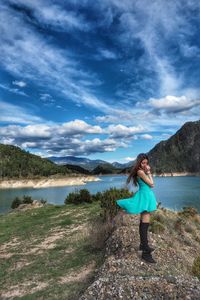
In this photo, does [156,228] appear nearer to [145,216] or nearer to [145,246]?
[145,246]

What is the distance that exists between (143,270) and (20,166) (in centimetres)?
17279

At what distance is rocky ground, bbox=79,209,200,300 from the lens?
22.9 feet

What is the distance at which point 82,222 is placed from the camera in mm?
17672

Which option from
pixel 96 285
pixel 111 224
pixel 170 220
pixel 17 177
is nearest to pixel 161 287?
pixel 96 285

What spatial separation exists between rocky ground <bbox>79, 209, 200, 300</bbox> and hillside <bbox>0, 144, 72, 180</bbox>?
5787 inches

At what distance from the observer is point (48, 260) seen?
11.7 meters

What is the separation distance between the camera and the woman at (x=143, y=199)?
874 cm

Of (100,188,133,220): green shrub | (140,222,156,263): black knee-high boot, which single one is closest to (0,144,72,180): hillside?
(100,188,133,220): green shrub

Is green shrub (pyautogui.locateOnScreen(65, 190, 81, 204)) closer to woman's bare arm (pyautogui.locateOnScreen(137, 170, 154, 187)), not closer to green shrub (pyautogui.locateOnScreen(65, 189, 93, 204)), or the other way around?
green shrub (pyautogui.locateOnScreen(65, 189, 93, 204))

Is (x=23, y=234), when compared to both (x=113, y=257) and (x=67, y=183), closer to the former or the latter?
(x=113, y=257)

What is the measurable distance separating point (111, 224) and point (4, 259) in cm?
372

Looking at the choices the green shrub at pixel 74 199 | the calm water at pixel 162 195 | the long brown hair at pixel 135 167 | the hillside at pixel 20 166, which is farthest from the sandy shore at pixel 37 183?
the long brown hair at pixel 135 167

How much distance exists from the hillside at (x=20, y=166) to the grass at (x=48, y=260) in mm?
141571

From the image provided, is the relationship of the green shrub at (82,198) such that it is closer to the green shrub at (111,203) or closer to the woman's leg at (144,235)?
the green shrub at (111,203)
